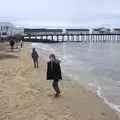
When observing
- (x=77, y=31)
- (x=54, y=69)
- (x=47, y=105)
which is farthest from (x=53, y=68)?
(x=77, y=31)

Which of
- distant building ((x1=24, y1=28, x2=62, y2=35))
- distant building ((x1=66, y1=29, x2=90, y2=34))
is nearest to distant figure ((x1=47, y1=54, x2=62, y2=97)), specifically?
distant building ((x1=24, y1=28, x2=62, y2=35))

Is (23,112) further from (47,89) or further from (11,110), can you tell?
(47,89)

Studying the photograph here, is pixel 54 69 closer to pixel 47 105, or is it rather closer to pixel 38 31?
pixel 47 105

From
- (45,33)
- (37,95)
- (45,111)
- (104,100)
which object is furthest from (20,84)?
(45,33)

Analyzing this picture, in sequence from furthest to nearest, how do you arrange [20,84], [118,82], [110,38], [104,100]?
1. [110,38]
2. [118,82]
3. [20,84]
4. [104,100]

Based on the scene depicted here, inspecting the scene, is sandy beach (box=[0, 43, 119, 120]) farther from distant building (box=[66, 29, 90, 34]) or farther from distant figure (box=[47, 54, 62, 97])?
distant building (box=[66, 29, 90, 34])

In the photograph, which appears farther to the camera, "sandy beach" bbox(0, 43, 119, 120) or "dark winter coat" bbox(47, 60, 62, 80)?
"dark winter coat" bbox(47, 60, 62, 80)

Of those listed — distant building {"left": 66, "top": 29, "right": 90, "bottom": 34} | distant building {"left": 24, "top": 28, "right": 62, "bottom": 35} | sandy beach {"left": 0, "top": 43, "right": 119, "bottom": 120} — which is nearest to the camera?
sandy beach {"left": 0, "top": 43, "right": 119, "bottom": 120}

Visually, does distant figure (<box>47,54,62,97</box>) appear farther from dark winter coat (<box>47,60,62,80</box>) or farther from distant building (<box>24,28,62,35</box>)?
distant building (<box>24,28,62,35</box>)

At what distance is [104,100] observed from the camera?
13219 mm

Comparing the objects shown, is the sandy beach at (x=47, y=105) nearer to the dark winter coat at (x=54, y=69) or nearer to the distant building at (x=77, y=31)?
the dark winter coat at (x=54, y=69)

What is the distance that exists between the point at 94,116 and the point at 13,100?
2.68m

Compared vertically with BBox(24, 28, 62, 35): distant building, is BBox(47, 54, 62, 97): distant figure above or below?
above

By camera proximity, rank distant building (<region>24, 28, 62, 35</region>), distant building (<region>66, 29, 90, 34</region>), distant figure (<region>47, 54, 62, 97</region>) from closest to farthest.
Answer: distant figure (<region>47, 54, 62, 97</region>), distant building (<region>24, 28, 62, 35</region>), distant building (<region>66, 29, 90, 34</region>)
